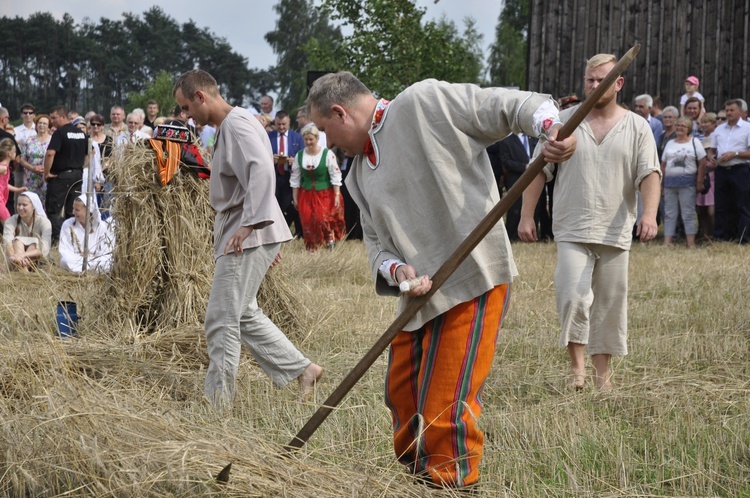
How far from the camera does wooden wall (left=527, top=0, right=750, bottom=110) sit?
1598cm

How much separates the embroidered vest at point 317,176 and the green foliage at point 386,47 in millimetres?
15402

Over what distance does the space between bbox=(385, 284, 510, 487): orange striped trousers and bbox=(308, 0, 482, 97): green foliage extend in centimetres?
2474

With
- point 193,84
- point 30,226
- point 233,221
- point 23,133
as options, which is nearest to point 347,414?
point 233,221

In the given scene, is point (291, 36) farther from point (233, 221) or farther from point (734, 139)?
point (233, 221)

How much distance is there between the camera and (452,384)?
136 inches

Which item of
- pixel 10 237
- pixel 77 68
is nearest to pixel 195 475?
pixel 10 237

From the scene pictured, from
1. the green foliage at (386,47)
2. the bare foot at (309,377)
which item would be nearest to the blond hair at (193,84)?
the bare foot at (309,377)

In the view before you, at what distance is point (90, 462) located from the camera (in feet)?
10.8

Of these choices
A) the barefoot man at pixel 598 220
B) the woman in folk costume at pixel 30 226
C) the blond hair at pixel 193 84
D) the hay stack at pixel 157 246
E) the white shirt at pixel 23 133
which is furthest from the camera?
the white shirt at pixel 23 133

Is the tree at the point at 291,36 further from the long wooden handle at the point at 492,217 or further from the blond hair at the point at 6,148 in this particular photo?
the long wooden handle at the point at 492,217

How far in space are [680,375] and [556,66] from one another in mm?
12847

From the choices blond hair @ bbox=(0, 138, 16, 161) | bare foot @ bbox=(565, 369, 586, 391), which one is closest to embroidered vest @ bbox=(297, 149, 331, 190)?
blond hair @ bbox=(0, 138, 16, 161)

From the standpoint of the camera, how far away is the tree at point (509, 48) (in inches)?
1884

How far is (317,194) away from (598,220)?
762 cm
